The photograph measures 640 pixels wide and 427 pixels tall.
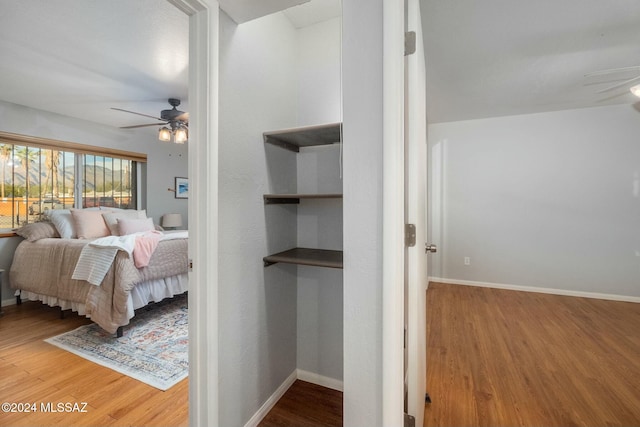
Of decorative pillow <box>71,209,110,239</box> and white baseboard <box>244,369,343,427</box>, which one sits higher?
decorative pillow <box>71,209,110,239</box>

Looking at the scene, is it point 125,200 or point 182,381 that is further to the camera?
point 125,200

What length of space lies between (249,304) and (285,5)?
147 centimetres

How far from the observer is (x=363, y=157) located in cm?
102

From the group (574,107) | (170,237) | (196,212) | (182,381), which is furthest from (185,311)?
(574,107)

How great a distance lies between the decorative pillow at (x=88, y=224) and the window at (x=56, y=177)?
549mm

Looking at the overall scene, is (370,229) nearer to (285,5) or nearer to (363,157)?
(363,157)

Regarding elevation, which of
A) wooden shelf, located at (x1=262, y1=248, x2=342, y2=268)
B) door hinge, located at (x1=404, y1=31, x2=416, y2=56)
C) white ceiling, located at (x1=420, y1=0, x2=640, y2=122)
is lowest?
wooden shelf, located at (x1=262, y1=248, x2=342, y2=268)

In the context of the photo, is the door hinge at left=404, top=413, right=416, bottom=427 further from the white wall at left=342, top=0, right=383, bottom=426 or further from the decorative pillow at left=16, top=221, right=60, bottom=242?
the decorative pillow at left=16, top=221, right=60, bottom=242

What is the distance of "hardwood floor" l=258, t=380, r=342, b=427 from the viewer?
159 cm

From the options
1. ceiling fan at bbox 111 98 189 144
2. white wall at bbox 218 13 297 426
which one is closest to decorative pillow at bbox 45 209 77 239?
ceiling fan at bbox 111 98 189 144

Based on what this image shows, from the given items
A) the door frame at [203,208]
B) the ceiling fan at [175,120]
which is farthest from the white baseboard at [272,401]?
the ceiling fan at [175,120]

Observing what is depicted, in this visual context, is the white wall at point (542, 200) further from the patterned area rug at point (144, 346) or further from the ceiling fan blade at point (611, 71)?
the patterned area rug at point (144, 346)

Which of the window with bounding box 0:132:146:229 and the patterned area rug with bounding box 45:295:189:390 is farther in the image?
the window with bounding box 0:132:146:229

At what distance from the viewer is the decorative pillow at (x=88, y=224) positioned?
367 cm
